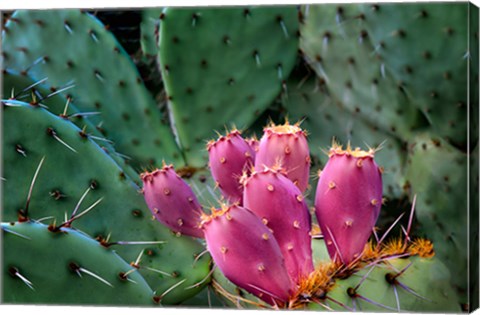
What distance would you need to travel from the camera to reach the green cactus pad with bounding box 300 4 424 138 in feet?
8.27

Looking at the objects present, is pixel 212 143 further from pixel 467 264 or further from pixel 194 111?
pixel 467 264

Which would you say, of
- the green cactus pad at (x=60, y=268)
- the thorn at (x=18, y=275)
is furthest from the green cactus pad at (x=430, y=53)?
the thorn at (x=18, y=275)

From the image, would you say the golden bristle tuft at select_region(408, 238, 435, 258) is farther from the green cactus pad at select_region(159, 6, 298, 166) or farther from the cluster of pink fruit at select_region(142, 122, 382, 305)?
the green cactus pad at select_region(159, 6, 298, 166)

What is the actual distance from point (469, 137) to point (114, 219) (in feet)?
3.14

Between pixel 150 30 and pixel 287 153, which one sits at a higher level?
pixel 150 30

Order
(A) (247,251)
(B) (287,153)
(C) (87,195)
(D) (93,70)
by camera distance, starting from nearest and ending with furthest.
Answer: (A) (247,251) < (B) (287,153) < (C) (87,195) < (D) (93,70)

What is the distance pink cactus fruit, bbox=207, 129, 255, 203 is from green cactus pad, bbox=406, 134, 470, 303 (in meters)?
0.48

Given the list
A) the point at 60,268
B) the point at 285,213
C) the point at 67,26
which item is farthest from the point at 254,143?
the point at 67,26

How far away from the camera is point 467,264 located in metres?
2.35

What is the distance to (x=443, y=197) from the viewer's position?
94.5 inches

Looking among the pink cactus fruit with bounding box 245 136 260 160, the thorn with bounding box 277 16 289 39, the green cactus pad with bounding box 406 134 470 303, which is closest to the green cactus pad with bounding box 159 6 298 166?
the thorn with bounding box 277 16 289 39

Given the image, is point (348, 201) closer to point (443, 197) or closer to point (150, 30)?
point (443, 197)

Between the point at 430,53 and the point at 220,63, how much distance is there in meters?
0.60

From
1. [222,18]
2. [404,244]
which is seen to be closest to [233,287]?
[404,244]
